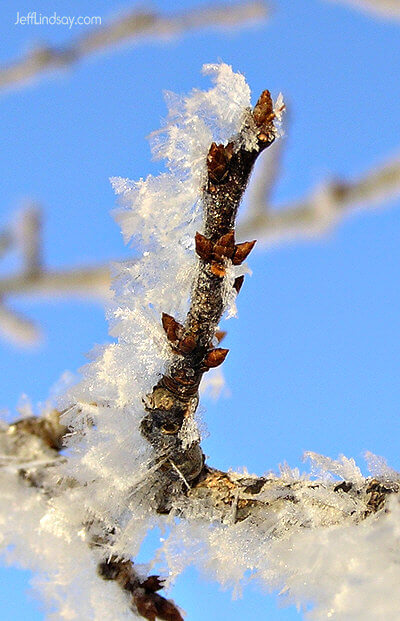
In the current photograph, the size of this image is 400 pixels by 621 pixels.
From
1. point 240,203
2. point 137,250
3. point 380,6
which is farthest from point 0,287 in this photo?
point 380,6

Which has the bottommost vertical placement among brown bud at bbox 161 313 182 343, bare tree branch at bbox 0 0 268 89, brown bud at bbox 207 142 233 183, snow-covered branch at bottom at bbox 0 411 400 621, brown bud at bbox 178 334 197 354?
snow-covered branch at bottom at bbox 0 411 400 621

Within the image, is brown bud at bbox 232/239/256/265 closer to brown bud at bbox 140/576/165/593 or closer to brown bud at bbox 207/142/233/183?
brown bud at bbox 207/142/233/183

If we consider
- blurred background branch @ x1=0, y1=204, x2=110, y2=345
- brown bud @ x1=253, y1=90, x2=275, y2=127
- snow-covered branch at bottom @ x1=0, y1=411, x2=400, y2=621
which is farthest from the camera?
blurred background branch @ x1=0, y1=204, x2=110, y2=345

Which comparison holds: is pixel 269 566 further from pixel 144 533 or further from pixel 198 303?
pixel 198 303

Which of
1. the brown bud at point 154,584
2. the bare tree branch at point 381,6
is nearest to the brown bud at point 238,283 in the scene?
the brown bud at point 154,584

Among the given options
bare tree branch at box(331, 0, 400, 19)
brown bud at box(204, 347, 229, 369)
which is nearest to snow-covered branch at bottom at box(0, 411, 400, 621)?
brown bud at box(204, 347, 229, 369)

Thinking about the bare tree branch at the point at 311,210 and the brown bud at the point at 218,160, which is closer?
the brown bud at the point at 218,160

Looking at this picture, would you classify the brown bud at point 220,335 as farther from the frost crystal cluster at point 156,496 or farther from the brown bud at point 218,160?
the brown bud at point 218,160
